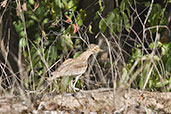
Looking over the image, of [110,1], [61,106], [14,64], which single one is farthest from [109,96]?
[14,64]

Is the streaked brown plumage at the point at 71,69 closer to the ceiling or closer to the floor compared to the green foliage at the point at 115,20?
closer to the floor

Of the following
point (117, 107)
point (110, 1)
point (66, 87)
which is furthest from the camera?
point (110, 1)

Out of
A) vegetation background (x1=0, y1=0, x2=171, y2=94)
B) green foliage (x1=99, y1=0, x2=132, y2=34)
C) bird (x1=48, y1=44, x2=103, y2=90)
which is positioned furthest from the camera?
vegetation background (x1=0, y1=0, x2=171, y2=94)

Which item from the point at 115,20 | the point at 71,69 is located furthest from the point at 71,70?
the point at 115,20

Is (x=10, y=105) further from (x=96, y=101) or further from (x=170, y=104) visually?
(x=170, y=104)

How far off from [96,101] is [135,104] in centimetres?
42

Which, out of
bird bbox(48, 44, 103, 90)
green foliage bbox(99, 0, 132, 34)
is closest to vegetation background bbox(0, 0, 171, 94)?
green foliage bbox(99, 0, 132, 34)

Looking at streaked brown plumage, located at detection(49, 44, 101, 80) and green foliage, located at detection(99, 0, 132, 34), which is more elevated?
green foliage, located at detection(99, 0, 132, 34)

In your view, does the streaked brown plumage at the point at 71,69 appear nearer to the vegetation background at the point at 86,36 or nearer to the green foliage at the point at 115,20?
the vegetation background at the point at 86,36

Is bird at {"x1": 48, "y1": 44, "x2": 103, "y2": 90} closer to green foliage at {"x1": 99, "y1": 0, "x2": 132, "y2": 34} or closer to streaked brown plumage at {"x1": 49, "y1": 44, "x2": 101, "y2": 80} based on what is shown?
streaked brown plumage at {"x1": 49, "y1": 44, "x2": 101, "y2": 80}

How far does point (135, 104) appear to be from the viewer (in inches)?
150

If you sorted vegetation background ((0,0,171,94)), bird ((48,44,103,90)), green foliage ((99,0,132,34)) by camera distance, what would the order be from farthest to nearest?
vegetation background ((0,0,171,94)) < green foliage ((99,0,132,34)) < bird ((48,44,103,90))

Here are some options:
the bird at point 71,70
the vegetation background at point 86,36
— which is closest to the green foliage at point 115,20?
the vegetation background at point 86,36

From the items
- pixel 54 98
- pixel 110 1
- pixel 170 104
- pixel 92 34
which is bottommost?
pixel 170 104
